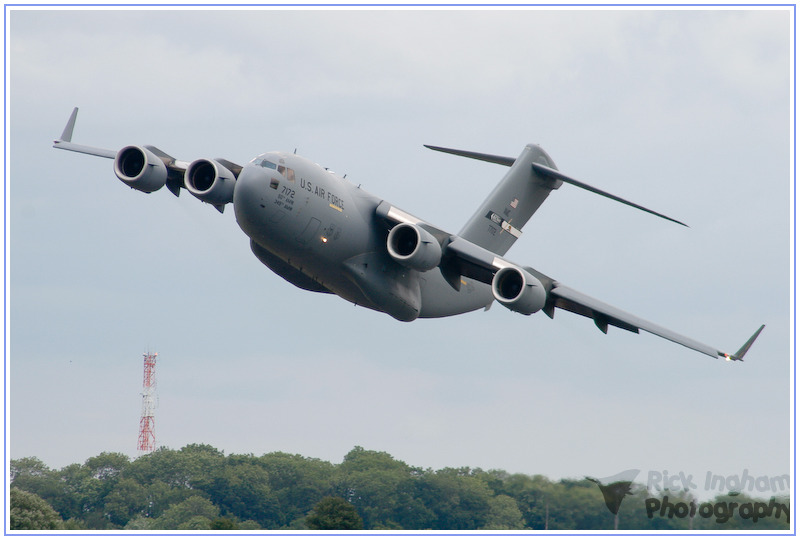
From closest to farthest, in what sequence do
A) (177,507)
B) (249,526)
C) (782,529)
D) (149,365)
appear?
1. (782,529)
2. (249,526)
3. (177,507)
4. (149,365)

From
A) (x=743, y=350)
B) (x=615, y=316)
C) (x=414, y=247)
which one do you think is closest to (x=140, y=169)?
(x=414, y=247)

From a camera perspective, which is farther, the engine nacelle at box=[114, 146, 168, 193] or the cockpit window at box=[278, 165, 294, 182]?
the engine nacelle at box=[114, 146, 168, 193]

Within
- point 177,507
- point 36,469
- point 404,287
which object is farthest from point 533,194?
point 36,469

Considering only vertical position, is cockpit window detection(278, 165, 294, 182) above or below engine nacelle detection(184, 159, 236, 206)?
below

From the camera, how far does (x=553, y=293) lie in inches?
1010

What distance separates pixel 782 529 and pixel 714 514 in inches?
57.2

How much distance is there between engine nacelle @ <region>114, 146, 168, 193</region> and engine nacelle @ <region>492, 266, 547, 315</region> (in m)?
7.21

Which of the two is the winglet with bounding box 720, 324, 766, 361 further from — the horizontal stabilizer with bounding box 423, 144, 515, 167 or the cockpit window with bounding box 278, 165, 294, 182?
the cockpit window with bounding box 278, 165, 294, 182

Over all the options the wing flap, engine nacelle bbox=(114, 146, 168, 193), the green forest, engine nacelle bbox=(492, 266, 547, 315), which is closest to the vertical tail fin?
the wing flap

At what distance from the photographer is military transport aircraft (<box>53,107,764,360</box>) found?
24328mm

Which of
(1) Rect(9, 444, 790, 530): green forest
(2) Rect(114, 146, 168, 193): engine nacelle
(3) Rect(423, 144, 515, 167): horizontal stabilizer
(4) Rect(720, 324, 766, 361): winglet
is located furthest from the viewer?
(3) Rect(423, 144, 515, 167): horizontal stabilizer

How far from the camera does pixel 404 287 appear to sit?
88.4 ft

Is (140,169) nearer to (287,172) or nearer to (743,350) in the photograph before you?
(287,172)
